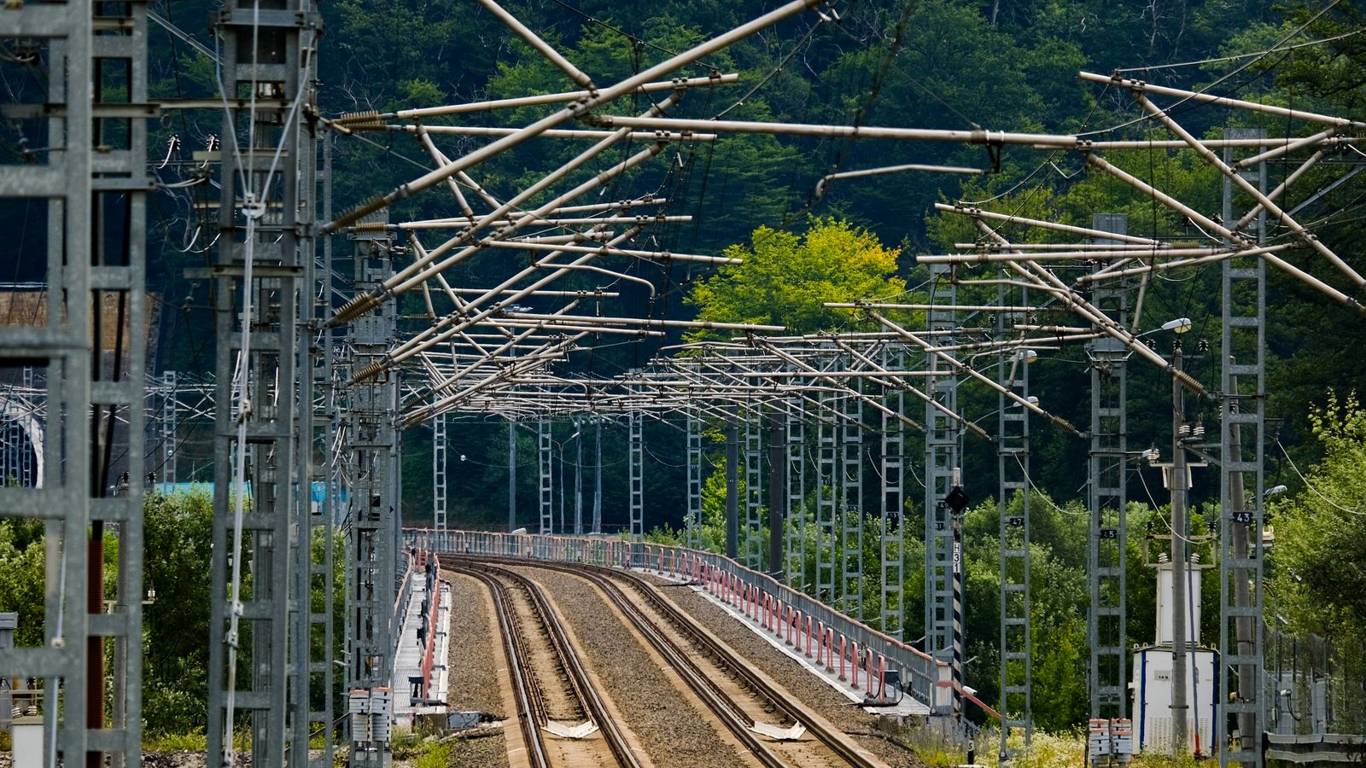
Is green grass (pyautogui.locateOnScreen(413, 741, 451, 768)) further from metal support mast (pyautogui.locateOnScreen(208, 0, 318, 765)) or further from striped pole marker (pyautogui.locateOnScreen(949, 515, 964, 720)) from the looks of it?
metal support mast (pyautogui.locateOnScreen(208, 0, 318, 765))

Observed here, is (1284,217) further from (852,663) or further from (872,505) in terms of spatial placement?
(872,505)

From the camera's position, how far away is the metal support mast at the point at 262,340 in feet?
50.7

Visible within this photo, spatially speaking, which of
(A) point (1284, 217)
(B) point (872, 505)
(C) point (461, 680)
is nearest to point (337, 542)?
(C) point (461, 680)

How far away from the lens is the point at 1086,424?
235 ft

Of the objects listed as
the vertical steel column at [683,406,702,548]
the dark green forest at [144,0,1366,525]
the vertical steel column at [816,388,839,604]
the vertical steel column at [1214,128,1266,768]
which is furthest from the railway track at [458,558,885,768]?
the dark green forest at [144,0,1366,525]

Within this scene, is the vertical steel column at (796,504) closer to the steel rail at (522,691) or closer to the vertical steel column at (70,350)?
the steel rail at (522,691)

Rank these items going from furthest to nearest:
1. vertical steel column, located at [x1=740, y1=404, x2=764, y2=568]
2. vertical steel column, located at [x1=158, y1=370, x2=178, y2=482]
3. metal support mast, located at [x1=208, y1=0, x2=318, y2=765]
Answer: vertical steel column, located at [x1=740, y1=404, x2=764, y2=568]
vertical steel column, located at [x1=158, y1=370, x2=178, y2=482]
metal support mast, located at [x1=208, y1=0, x2=318, y2=765]

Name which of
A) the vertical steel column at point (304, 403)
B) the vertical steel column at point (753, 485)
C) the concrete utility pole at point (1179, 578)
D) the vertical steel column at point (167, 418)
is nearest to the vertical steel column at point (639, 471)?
Result: the vertical steel column at point (753, 485)

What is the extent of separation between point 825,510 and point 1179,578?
51.8 metres

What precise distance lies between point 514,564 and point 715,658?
3564 centimetres

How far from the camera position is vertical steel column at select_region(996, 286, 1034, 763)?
30.4 meters

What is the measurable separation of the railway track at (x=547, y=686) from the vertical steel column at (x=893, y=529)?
6396mm

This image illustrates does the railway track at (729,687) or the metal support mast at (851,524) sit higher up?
the metal support mast at (851,524)

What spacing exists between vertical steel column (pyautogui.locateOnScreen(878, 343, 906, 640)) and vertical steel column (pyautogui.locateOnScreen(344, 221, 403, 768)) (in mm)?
13035
